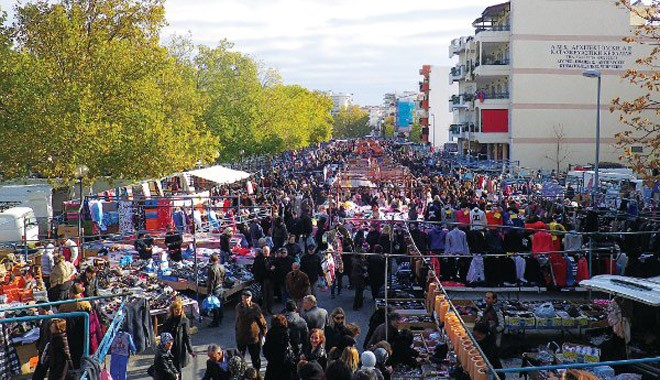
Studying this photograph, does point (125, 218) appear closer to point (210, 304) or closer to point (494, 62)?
point (210, 304)

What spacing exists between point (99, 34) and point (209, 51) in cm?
3060

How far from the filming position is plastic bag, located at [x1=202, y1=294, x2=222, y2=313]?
13242 millimetres

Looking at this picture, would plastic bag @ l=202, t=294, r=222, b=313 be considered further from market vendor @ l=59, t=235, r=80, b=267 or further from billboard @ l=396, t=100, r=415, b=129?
billboard @ l=396, t=100, r=415, b=129

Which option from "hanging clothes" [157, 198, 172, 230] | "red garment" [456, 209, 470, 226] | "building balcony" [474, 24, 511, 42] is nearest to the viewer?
"red garment" [456, 209, 470, 226]

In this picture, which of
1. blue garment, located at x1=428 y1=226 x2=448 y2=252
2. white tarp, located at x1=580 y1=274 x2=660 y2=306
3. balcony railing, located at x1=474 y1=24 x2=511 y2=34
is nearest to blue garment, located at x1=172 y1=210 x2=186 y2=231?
blue garment, located at x1=428 y1=226 x2=448 y2=252

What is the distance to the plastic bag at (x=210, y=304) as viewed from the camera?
521 inches

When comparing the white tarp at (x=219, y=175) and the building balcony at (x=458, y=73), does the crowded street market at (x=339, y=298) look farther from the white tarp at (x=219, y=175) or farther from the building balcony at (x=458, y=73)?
the building balcony at (x=458, y=73)

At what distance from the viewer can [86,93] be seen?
21.8 metres

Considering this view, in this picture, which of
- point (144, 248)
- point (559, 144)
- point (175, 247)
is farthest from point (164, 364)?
point (559, 144)

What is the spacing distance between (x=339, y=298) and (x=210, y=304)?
3173mm

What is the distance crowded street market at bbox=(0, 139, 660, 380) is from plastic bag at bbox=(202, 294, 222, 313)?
2.4 inches

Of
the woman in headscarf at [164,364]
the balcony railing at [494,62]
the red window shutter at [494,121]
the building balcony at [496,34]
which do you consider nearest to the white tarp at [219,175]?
the woman in headscarf at [164,364]

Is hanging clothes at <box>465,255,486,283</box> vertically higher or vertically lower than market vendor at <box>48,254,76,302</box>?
lower

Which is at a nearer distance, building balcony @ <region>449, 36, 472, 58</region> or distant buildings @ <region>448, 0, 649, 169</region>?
distant buildings @ <region>448, 0, 649, 169</region>
